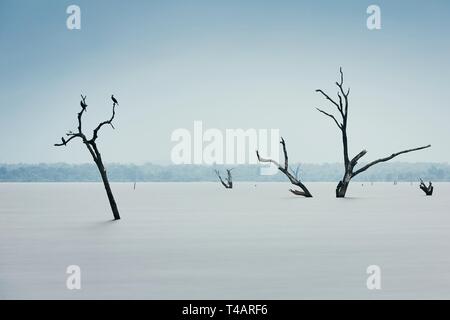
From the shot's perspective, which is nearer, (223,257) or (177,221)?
(223,257)

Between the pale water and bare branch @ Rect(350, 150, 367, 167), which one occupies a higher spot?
bare branch @ Rect(350, 150, 367, 167)

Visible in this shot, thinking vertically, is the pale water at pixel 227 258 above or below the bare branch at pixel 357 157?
below

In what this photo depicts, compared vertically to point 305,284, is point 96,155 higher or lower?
higher

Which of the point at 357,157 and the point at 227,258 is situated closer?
the point at 227,258

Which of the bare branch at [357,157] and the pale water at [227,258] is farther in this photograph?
the bare branch at [357,157]

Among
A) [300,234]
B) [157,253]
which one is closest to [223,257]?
[157,253]

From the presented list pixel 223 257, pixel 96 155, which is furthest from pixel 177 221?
pixel 223 257

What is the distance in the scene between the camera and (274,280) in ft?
32.0

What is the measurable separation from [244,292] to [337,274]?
6.70 ft

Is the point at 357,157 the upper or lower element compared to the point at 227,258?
upper

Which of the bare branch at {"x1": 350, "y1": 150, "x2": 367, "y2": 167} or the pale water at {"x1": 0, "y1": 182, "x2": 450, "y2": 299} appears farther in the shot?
the bare branch at {"x1": 350, "y1": 150, "x2": 367, "y2": 167}
